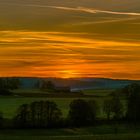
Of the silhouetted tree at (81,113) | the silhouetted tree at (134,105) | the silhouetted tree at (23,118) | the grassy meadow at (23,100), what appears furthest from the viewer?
the grassy meadow at (23,100)

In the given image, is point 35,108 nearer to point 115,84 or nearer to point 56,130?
point 56,130

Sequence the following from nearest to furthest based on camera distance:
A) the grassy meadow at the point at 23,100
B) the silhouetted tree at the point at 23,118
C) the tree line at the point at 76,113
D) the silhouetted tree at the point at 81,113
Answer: the silhouetted tree at the point at 23,118
the tree line at the point at 76,113
the silhouetted tree at the point at 81,113
the grassy meadow at the point at 23,100

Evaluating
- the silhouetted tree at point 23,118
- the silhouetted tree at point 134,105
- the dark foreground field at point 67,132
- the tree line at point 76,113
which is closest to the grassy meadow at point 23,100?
the dark foreground field at point 67,132

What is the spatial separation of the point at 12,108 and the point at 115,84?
3020 cm

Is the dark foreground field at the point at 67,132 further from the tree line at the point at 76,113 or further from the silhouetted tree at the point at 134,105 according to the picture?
the silhouetted tree at the point at 134,105

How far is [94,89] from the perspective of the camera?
9638 centimetres

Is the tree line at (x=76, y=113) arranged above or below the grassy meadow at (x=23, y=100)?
below

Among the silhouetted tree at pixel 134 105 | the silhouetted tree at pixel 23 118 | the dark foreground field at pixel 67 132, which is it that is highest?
the silhouetted tree at pixel 134 105

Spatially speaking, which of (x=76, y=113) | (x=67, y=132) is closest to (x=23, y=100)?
(x=76, y=113)

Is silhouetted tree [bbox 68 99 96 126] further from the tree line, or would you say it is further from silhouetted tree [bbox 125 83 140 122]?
silhouetted tree [bbox 125 83 140 122]

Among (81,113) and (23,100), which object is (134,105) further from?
(23,100)

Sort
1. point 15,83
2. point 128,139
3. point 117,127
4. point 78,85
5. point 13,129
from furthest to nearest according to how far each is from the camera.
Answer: point 78,85
point 15,83
point 117,127
point 13,129
point 128,139

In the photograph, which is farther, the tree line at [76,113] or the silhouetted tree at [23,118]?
the tree line at [76,113]

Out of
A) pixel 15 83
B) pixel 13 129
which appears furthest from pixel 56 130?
pixel 15 83
